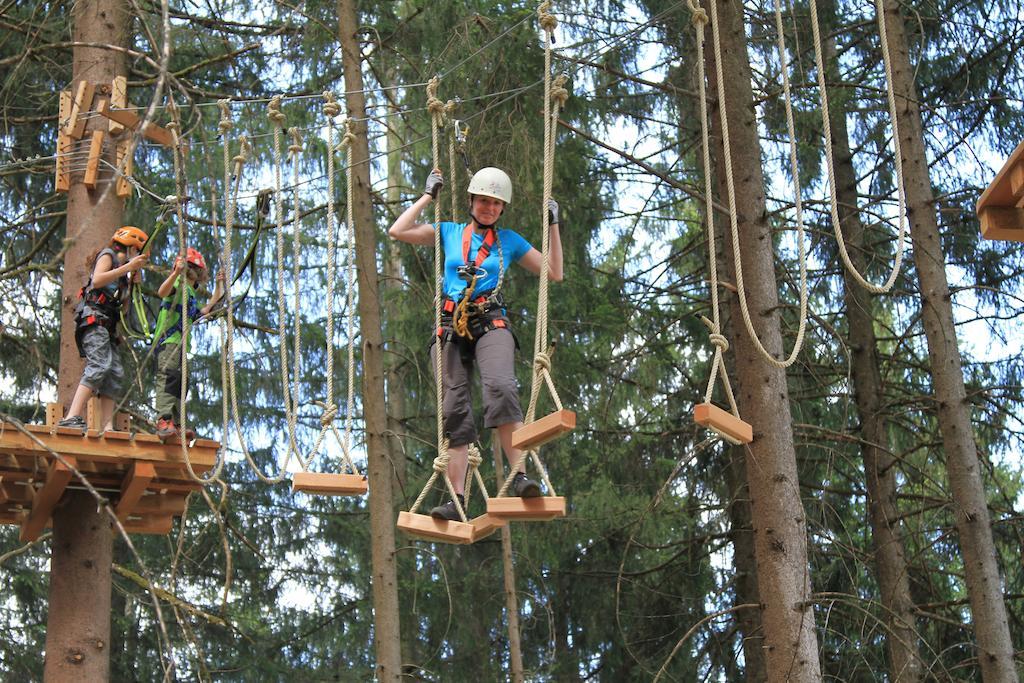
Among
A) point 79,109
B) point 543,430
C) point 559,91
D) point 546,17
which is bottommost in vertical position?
point 543,430

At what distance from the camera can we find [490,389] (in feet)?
19.0

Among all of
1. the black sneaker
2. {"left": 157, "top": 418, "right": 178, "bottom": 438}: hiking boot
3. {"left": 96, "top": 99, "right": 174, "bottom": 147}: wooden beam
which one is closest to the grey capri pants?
the black sneaker

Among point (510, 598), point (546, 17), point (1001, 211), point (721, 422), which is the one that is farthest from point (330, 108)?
point (510, 598)

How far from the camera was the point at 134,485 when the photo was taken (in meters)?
6.59

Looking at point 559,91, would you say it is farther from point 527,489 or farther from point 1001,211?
point 1001,211

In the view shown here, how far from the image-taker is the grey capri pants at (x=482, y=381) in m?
5.78

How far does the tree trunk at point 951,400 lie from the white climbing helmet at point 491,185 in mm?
3838

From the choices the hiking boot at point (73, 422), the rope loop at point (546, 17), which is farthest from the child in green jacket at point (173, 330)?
the rope loop at point (546, 17)

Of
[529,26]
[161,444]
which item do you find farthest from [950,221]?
[161,444]

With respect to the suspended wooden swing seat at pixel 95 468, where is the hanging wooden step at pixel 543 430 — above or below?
below

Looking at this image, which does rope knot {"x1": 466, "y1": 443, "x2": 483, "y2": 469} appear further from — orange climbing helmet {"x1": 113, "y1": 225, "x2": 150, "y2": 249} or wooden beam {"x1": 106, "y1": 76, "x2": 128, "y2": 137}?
wooden beam {"x1": 106, "y1": 76, "x2": 128, "y2": 137}

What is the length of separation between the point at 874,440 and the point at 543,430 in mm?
5616

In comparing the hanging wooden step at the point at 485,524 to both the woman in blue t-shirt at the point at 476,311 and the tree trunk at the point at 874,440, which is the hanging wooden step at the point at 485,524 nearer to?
the woman in blue t-shirt at the point at 476,311

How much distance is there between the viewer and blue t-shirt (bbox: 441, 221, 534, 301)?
6020 mm
